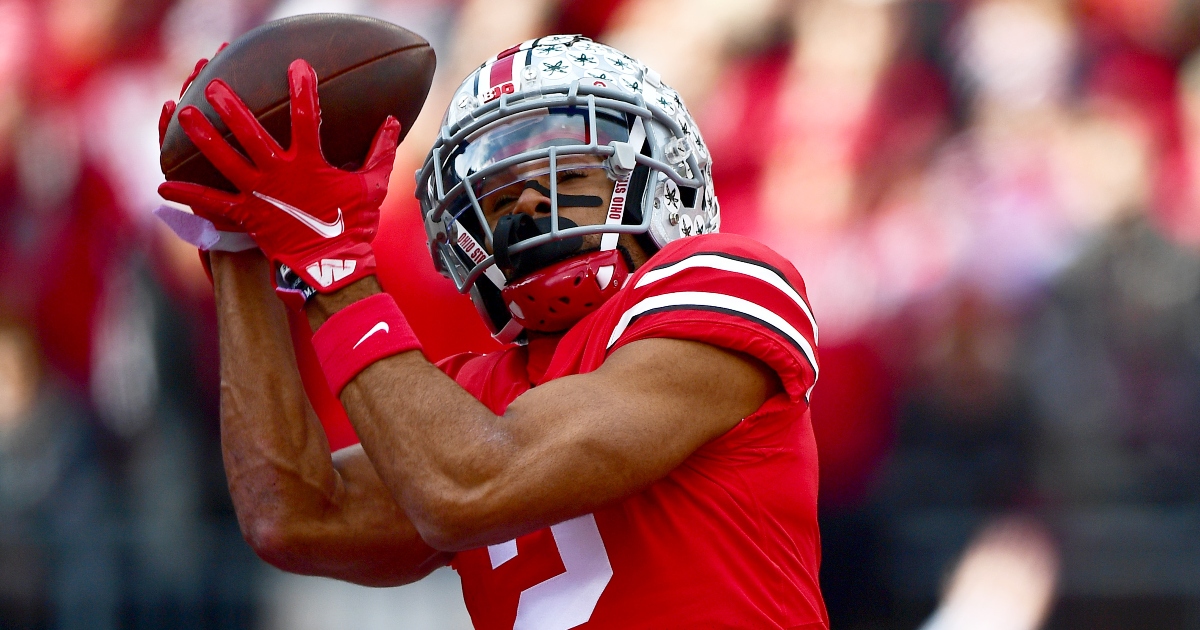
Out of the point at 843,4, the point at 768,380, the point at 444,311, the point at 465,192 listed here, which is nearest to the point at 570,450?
the point at 768,380

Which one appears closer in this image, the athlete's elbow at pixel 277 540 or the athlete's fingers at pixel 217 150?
the athlete's fingers at pixel 217 150

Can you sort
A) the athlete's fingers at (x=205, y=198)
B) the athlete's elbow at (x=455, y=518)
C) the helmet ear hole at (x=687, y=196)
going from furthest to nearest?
the helmet ear hole at (x=687, y=196)
the athlete's fingers at (x=205, y=198)
the athlete's elbow at (x=455, y=518)

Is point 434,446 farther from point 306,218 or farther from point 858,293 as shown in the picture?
point 858,293

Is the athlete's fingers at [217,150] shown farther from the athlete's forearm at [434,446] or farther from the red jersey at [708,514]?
the red jersey at [708,514]

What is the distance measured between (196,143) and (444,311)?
3141 millimetres

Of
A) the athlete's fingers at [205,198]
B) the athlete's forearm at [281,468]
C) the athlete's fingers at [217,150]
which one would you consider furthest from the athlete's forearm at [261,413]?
the athlete's fingers at [217,150]

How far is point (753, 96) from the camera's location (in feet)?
16.9

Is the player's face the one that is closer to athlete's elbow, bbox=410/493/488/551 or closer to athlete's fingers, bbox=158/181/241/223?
athlete's fingers, bbox=158/181/241/223

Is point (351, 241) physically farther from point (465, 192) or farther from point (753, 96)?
point (753, 96)

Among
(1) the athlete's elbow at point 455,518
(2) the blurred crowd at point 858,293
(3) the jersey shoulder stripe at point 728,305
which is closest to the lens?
(1) the athlete's elbow at point 455,518

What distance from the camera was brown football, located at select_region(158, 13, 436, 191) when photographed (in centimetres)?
184

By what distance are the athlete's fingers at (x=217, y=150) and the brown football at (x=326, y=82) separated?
58mm

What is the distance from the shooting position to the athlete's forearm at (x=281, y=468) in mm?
2020

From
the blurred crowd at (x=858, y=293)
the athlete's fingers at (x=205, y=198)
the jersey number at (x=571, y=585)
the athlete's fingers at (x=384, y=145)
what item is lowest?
the blurred crowd at (x=858, y=293)
